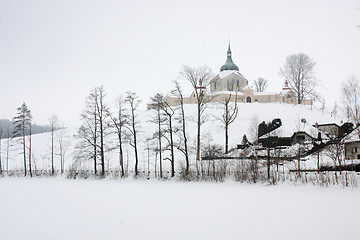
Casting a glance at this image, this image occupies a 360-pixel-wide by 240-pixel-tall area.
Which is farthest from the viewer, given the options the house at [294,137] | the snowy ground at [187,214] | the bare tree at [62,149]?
the bare tree at [62,149]

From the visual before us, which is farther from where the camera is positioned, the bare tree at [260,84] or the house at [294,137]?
the bare tree at [260,84]

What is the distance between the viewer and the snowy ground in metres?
8.75

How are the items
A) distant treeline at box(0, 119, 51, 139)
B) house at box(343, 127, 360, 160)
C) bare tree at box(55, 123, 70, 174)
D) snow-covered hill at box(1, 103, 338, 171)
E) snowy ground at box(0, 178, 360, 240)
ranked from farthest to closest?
distant treeline at box(0, 119, 51, 139) < snow-covered hill at box(1, 103, 338, 171) < bare tree at box(55, 123, 70, 174) < house at box(343, 127, 360, 160) < snowy ground at box(0, 178, 360, 240)

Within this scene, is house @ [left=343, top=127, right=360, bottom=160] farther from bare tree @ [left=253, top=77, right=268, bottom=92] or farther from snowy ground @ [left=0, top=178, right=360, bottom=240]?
bare tree @ [left=253, top=77, right=268, bottom=92]

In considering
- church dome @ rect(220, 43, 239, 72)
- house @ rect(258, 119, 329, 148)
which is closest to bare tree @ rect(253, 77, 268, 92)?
church dome @ rect(220, 43, 239, 72)

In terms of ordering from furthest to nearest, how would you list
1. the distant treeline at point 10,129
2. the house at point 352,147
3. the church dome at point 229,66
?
the church dome at point 229,66 → the distant treeline at point 10,129 → the house at point 352,147

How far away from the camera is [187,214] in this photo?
437 inches

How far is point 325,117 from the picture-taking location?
4000 cm

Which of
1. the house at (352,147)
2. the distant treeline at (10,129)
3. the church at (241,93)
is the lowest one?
the house at (352,147)

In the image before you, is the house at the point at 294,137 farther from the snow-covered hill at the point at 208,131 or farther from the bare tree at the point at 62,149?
the bare tree at the point at 62,149

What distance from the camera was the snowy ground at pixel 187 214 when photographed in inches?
344

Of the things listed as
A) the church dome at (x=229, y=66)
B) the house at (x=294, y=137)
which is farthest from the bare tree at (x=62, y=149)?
the church dome at (x=229, y=66)

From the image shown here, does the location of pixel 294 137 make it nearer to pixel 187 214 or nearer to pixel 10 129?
pixel 187 214

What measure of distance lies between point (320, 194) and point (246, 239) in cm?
835
